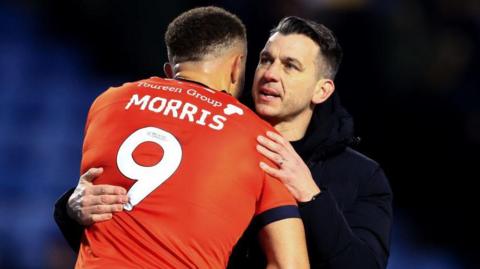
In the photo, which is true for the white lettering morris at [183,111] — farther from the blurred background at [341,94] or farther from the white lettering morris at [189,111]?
the blurred background at [341,94]

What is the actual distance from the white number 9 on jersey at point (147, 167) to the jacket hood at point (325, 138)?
853mm

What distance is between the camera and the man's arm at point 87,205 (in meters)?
3.83

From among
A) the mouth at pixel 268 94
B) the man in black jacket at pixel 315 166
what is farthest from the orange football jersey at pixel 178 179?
the mouth at pixel 268 94

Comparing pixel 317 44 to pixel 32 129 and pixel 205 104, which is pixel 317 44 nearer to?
pixel 205 104

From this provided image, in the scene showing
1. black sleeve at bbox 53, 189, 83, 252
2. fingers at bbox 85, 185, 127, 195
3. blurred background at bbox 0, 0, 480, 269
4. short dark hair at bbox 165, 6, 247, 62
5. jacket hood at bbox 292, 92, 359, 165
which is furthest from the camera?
blurred background at bbox 0, 0, 480, 269

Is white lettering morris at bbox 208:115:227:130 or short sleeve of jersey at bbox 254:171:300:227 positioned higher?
white lettering morris at bbox 208:115:227:130

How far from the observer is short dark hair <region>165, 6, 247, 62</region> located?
4.06 m

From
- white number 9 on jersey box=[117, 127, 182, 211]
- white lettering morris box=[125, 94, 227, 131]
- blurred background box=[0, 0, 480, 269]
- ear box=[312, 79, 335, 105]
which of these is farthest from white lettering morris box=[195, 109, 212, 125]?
blurred background box=[0, 0, 480, 269]

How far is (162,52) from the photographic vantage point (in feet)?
30.9

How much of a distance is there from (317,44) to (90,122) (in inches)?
44.9

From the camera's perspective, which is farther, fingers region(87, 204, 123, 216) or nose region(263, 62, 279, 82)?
nose region(263, 62, 279, 82)

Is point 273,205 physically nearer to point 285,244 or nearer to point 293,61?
point 285,244

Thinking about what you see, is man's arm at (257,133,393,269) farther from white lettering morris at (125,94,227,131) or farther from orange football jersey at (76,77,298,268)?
white lettering morris at (125,94,227,131)

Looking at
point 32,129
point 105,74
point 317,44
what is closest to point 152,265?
point 317,44
